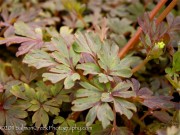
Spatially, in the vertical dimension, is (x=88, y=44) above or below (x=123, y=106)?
above

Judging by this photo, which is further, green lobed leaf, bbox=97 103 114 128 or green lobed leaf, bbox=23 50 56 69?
green lobed leaf, bbox=23 50 56 69

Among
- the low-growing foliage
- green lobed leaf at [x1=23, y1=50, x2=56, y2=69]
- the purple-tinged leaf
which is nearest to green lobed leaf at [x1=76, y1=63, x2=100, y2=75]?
the low-growing foliage

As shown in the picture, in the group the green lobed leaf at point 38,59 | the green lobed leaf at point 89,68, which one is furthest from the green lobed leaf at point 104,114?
the green lobed leaf at point 38,59

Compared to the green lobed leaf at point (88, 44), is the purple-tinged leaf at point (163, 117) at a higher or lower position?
lower

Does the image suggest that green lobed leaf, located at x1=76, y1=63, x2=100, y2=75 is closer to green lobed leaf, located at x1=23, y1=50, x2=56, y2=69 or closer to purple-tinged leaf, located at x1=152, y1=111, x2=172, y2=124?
green lobed leaf, located at x1=23, y1=50, x2=56, y2=69

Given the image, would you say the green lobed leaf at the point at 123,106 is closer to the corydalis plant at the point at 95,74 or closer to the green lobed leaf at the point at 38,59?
the corydalis plant at the point at 95,74

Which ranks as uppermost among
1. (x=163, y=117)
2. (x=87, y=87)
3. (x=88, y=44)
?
(x=88, y=44)

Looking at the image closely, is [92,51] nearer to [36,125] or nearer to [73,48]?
[73,48]

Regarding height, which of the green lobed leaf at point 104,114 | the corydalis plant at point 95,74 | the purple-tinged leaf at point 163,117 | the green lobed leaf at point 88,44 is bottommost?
the purple-tinged leaf at point 163,117

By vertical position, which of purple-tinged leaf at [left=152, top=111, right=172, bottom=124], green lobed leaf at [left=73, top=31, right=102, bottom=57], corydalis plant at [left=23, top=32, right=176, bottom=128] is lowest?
purple-tinged leaf at [left=152, top=111, right=172, bottom=124]

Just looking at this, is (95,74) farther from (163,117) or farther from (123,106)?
(163,117)

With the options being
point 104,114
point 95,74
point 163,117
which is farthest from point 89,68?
point 163,117
